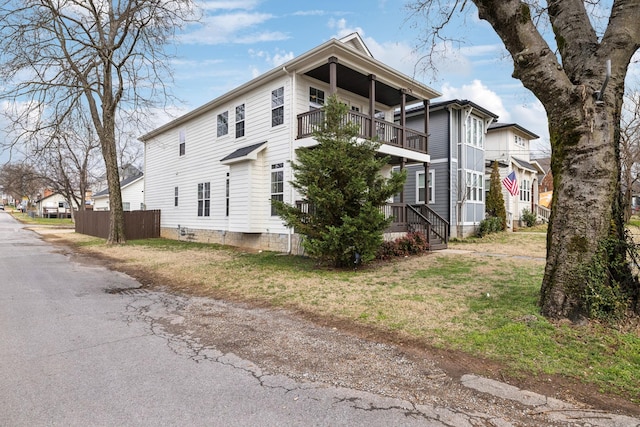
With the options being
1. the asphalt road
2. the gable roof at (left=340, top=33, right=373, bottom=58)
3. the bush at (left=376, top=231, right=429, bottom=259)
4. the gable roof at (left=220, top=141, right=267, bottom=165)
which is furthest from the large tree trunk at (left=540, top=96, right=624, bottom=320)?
the gable roof at (left=340, top=33, right=373, bottom=58)

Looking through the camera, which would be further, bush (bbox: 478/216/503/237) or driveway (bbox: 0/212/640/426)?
bush (bbox: 478/216/503/237)

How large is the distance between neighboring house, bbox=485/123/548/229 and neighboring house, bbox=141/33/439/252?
10.2m

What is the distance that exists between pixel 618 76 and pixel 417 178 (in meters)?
13.6

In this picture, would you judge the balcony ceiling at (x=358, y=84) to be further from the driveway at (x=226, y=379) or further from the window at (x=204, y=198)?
the driveway at (x=226, y=379)

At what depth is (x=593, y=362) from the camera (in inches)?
148

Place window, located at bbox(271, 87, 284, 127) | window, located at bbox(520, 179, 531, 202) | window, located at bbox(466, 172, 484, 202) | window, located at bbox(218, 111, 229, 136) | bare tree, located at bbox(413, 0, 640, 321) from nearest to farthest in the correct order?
bare tree, located at bbox(413, 0, 640, 321) < window, located at bbox(271, 87, 284, 127) < window, located at bbox(218, 111, 229, 136) < window, located at bbox(466, 172, 484, 202) < window, located at bbox(520, 179, 531, 202)

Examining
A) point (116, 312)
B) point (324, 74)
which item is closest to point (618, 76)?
point (116, 312)

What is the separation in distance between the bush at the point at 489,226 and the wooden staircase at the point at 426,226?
4.04 meters

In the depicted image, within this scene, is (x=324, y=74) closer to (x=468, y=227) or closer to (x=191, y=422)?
(x=468, y=227)

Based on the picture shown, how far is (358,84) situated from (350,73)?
1178mm

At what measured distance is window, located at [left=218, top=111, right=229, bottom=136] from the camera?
1583 centimetres

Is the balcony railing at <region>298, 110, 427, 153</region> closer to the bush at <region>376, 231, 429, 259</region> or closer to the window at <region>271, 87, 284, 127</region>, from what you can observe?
the window at <region>271, 87, 284, 127</region>

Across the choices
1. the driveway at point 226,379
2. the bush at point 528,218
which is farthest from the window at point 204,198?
the bush at point 528,218

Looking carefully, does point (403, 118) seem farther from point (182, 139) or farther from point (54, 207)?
point (54, 207)
